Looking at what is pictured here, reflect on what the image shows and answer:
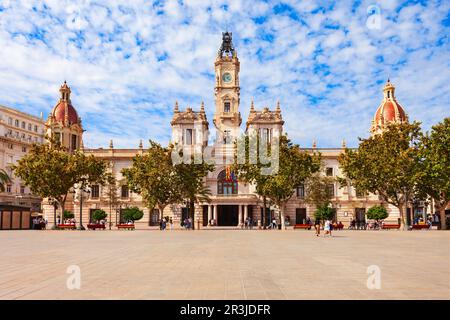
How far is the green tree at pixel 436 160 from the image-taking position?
46906 millimetres

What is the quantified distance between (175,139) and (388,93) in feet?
130

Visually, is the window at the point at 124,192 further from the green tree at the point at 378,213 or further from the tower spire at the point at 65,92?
the green tree at the point at 378,213

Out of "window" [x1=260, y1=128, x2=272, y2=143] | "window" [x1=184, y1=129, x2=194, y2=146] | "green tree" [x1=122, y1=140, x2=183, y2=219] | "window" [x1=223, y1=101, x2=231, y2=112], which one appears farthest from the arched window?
"green tree" [x1=122, y1=140, x2=183, y2=219]

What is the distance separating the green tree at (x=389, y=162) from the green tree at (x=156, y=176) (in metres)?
21.1

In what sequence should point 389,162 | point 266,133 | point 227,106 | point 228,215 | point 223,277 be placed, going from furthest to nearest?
point 227,106 → point 266,133 → point 228,215 → point 389,162 → point 223,277

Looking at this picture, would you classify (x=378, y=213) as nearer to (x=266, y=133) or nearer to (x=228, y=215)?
(x=266, y=133)

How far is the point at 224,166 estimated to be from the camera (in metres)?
75.4

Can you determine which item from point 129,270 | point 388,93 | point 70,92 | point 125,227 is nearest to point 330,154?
point 388,93

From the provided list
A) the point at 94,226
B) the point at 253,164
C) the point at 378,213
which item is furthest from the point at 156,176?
the point at 378,213

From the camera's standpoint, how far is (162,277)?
1197cm

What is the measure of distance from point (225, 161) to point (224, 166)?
1.10 meters
